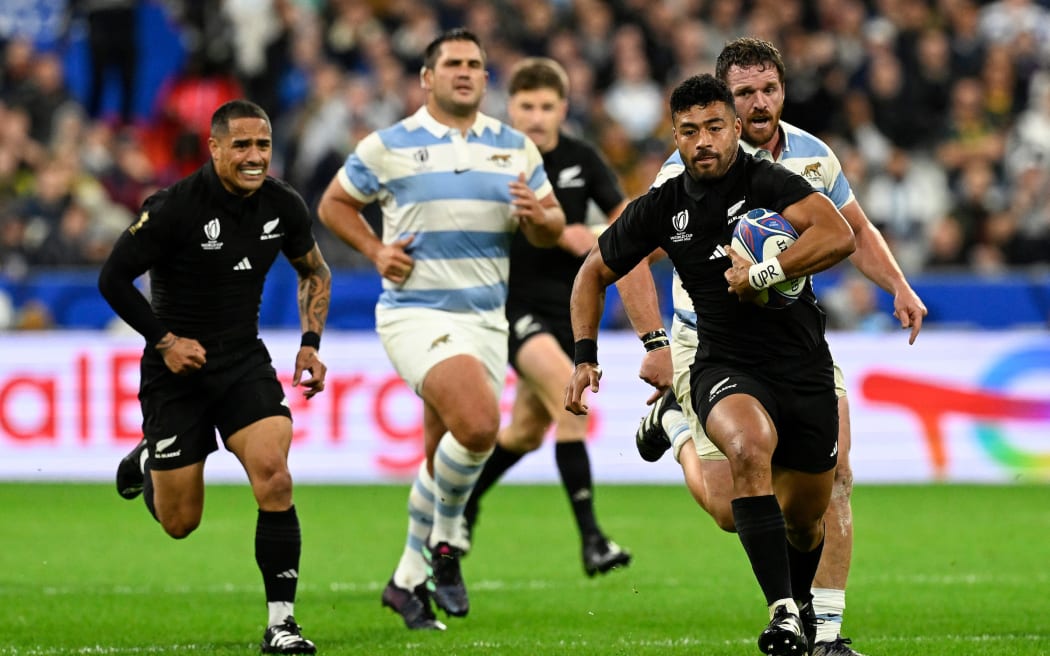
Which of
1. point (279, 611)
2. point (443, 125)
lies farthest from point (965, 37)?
point (279, 611)

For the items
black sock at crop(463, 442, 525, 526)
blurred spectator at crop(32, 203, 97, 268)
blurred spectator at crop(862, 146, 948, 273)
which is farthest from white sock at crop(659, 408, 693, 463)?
blurred spectator at crop(32, 203, 97, 268)

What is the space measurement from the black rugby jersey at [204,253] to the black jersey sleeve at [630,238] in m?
1.95

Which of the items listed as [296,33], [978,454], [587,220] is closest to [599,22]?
[296,33]

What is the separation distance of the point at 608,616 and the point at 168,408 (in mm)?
2534

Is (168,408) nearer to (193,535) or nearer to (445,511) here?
(445,511)

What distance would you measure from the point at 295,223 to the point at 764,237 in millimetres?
2664

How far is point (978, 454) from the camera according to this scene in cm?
1606

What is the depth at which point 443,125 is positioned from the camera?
976 centimetres

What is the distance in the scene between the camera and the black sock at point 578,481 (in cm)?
1090

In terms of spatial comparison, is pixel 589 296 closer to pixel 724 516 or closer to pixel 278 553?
pixel 724 516

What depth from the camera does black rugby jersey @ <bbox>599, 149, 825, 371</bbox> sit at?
7.20 metres

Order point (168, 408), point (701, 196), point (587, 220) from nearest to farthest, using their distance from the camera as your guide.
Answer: point (701, 196), point (168, 408), point (587, 220)

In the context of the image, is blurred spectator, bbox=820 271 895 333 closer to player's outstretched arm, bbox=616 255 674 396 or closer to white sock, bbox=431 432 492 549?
white sock, bbox=431 432 492 549

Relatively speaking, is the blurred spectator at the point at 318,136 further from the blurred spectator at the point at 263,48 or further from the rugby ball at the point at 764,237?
the rugby ball at the point at 764,237
